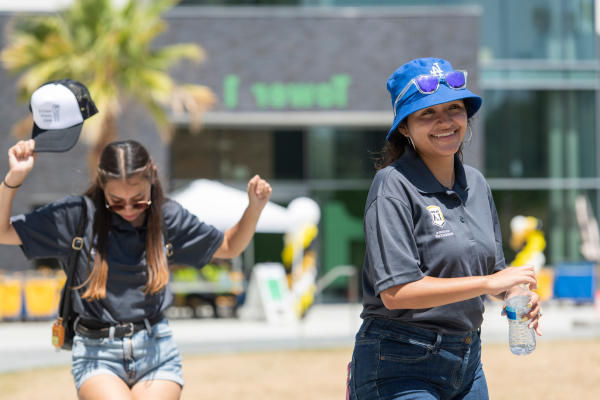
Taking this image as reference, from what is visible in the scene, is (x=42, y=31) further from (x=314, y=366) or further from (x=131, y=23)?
(x=314, y=366)

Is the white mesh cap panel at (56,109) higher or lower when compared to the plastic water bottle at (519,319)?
higher

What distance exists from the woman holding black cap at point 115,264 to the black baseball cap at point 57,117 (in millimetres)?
105

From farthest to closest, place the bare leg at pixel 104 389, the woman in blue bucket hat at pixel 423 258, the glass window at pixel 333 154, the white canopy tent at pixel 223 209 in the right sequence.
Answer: the glass window at pixel 333 154 → the white canopy tent at pixel 223 209 → the bare leg at pixel 104 389 → the woman in blue bucket hat at pixel 423 258

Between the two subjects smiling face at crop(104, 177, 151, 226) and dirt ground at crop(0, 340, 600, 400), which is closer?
smiling face at crop(104, 177, 151, 226)

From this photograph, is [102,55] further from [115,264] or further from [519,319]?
[519,319]

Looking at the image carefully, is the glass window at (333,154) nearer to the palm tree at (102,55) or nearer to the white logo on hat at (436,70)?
the palm tree at (102,55)

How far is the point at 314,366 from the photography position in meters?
8.55

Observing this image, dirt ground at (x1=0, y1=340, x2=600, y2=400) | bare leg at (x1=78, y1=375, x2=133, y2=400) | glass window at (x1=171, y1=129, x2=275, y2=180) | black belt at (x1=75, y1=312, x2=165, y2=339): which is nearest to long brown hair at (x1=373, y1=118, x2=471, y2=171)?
black belt at (x1=75, y1=312, x2=165, y2=339)

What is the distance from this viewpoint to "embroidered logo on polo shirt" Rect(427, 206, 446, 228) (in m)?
2.34

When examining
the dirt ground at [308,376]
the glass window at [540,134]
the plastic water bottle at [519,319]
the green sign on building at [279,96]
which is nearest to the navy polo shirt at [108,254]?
the plastic water bottle at [519,319]

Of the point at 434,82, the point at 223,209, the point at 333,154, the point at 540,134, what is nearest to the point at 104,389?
the point at 434,82

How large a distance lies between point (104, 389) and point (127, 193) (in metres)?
0.81

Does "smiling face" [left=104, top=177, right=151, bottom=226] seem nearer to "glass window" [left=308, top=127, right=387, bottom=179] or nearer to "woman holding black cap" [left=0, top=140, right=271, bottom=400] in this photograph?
"woman holding black cap" [left=0, top=140, right=271, bottom=400]

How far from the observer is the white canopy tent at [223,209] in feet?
44.0
